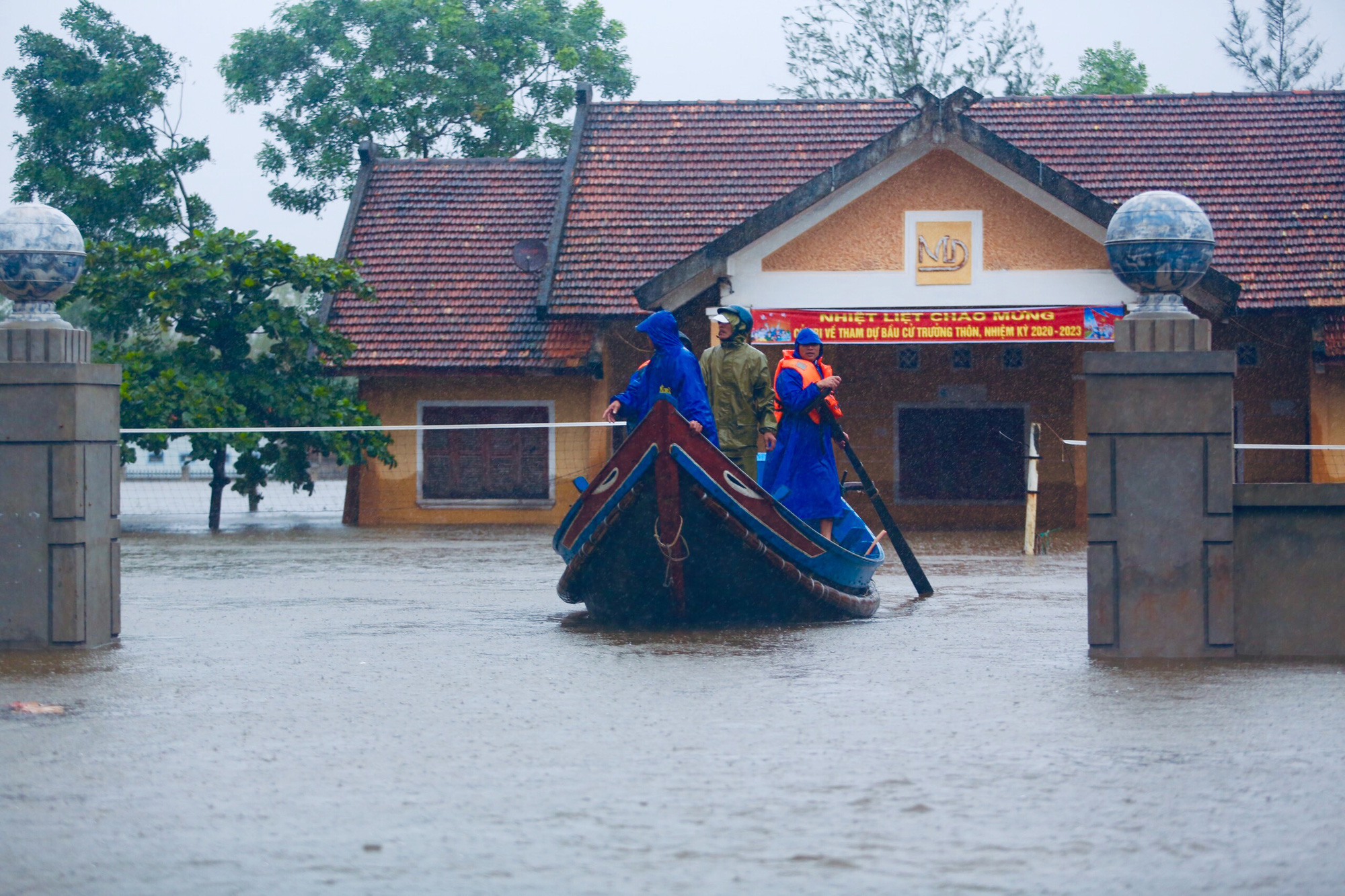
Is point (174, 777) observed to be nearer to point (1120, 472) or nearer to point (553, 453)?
point (1120, 472)

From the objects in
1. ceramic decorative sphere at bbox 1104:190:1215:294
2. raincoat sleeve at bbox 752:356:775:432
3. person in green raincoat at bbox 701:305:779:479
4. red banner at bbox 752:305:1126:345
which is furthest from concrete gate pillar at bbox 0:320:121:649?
red banner at bbox 752:305:1126:345

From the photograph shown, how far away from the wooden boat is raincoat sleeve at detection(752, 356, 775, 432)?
126 centimetres

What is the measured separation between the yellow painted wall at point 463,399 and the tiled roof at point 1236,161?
7113 millimetres

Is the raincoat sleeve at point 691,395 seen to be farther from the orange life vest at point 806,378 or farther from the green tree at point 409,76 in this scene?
the green tree at point 409,76

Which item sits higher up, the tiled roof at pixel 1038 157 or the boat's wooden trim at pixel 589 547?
the tiled roof at pixel 1038 157

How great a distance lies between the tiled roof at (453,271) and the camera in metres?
23.3

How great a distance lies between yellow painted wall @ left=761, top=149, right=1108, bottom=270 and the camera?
71.1 ft

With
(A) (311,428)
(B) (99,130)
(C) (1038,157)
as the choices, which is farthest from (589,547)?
(B) (99,130)

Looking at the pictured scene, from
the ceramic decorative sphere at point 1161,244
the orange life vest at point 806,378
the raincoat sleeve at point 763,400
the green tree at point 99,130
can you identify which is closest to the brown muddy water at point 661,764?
the raincoat sleeve at point 763,400

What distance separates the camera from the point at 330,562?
16.0 metres

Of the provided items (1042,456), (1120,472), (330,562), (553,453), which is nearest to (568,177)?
(553,453)

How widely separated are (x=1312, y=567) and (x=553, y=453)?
622 inches

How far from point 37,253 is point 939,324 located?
45.7 ft

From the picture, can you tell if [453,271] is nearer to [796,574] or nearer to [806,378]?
[806,378]
